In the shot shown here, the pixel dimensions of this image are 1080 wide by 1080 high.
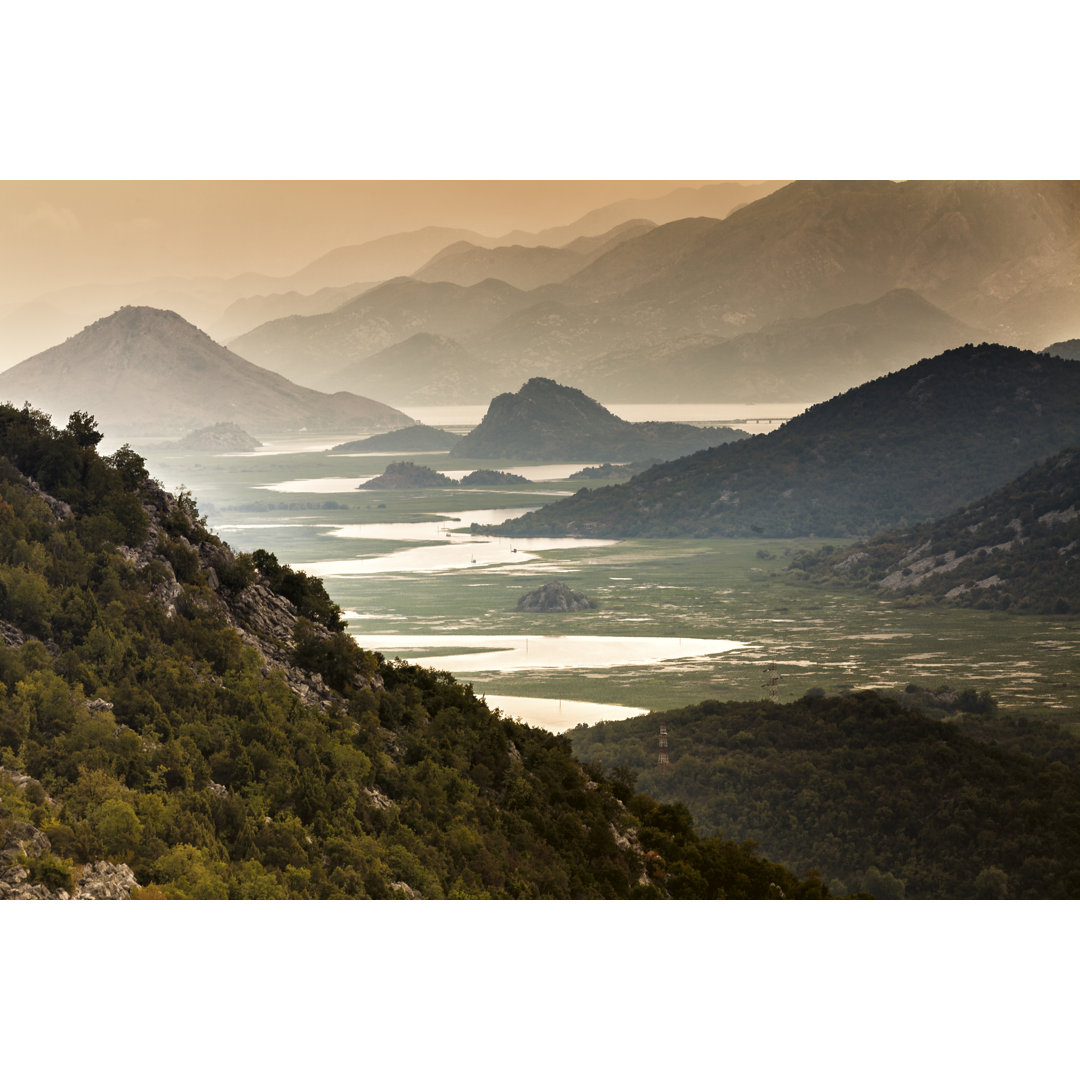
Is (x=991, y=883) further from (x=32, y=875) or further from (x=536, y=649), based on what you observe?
(x=536, y=649)

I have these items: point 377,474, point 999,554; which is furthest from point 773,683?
point 999,554

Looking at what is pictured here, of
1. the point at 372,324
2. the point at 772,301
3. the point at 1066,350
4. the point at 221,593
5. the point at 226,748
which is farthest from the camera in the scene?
the point at 1066,350

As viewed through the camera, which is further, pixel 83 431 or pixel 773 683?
pixel 773 683

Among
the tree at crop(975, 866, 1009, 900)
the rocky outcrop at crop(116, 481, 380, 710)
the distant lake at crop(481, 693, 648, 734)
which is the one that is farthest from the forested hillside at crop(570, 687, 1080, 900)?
the rocky outcrop at crop(116, 481, 380, 710)

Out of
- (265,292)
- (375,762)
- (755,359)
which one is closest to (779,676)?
(755,359)

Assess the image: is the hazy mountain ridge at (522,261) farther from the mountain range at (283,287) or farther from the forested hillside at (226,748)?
the forested hillside at (226,748)

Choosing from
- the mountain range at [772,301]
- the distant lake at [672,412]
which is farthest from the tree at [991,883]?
the distant lake at [672,412]

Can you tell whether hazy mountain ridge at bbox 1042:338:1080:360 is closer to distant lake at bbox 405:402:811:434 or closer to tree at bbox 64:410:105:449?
distant lake at bbox 405:402:811:434

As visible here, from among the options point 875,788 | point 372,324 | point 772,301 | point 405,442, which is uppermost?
point 772,301
